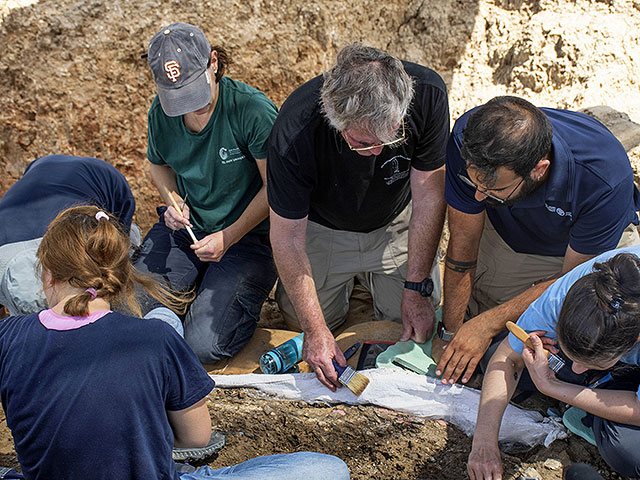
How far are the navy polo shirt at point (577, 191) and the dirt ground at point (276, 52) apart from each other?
1502 millimetres

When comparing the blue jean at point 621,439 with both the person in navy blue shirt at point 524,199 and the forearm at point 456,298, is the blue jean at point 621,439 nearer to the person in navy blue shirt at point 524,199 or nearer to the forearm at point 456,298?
the person in navy blue shirt at point 524,199

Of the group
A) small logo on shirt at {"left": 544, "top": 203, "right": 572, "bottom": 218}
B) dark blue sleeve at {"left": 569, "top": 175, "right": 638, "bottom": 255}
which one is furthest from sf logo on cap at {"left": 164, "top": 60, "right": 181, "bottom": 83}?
dark blue sleeve at {"left": 569, "top": 175, "right": 638, "bottom": 255}

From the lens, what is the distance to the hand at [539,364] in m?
1.96

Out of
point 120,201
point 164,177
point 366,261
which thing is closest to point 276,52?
point 164,177

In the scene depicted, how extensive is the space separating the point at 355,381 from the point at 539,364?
78 cm

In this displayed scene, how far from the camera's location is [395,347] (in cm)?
268

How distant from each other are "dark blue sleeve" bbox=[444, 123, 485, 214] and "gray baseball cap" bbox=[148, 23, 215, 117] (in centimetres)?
117

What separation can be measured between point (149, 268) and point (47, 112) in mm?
1642

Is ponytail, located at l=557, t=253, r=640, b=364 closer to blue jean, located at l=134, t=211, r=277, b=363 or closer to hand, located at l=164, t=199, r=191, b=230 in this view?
blue jean, located at l=134, t=211, r=277, b=363

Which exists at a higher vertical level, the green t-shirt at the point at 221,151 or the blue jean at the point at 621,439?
the green t-shirt at the point at 221,151

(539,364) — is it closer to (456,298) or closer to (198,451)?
(456,298)

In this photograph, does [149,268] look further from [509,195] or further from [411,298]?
[509,195]

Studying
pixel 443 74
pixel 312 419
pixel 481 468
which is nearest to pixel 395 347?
pixel 312 419

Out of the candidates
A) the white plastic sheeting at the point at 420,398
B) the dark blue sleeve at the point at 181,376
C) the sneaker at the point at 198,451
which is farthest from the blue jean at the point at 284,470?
the white plastic sheeting at the point at 420,398
